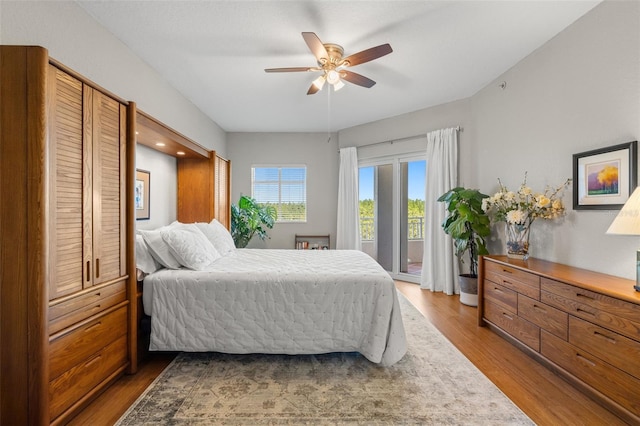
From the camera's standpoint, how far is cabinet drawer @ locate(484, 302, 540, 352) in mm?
2350

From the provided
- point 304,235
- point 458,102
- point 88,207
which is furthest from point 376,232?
point 88,207

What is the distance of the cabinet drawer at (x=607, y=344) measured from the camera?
1618 millimetres

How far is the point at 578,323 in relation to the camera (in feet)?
6.42

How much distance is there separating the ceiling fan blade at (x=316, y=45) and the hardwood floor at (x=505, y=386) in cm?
274

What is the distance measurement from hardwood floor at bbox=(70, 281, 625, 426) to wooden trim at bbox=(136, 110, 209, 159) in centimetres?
203

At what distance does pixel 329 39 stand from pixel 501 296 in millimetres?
2851

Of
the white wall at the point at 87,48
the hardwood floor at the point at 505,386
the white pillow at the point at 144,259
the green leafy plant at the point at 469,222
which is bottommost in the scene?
the hardwood floor at the point at 505,386

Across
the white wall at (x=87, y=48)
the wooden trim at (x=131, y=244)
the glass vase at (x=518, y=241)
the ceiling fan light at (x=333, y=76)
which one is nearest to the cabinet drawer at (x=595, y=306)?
the glass vase at (x=518, y=241)

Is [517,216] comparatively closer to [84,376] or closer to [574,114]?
[574,114]

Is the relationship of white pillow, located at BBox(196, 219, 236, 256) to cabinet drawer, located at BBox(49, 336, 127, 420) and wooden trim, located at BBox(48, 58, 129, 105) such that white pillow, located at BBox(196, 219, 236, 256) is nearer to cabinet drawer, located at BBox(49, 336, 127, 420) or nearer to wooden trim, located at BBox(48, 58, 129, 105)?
cabinet drawer, located at BBox(49, 336, 127, 420)

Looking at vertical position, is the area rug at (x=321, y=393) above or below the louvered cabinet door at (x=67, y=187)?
below

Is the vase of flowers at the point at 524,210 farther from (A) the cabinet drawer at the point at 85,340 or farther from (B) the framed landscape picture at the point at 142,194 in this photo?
(B) the framed landscape picture at the point at 142,194

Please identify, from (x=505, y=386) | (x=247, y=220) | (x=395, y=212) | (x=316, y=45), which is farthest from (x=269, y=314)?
(x=395, y=212)

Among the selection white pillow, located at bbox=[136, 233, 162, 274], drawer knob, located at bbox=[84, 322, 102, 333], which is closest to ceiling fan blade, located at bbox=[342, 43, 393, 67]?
white pillow, located at bbox=[136, 233, 162, 274]
